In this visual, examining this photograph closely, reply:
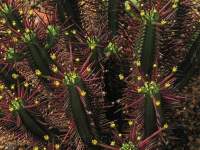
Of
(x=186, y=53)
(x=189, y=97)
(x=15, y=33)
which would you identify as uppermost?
(x=15, y=33)

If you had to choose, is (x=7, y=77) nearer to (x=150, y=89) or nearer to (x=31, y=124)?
(x=31, y=124)

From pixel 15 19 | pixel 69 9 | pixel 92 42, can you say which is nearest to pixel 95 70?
pixel 92 42

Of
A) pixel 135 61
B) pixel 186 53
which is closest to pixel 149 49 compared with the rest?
pixel 135 61

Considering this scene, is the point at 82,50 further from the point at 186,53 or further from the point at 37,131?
the point at 186,53

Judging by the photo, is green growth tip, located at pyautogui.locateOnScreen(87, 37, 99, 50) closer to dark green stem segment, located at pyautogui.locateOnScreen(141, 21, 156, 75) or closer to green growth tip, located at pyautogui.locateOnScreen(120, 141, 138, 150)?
dark green stem segment, located at pyautogui.locateOnScreen(141, 21, 156, 75)

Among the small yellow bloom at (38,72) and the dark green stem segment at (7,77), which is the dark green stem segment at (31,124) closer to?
the small yellow bloom at (38,72)
